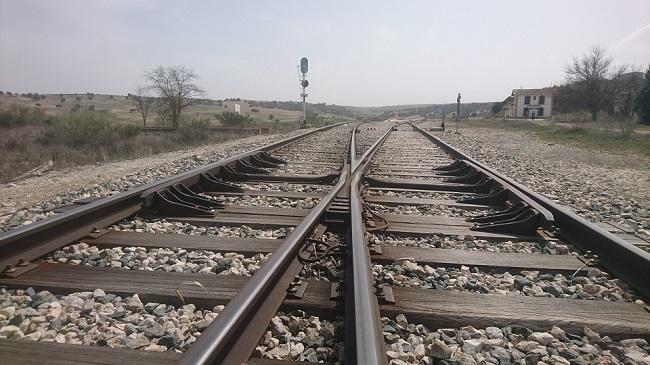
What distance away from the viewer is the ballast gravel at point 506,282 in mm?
2666

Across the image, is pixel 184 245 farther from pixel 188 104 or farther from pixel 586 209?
pixel 188 104

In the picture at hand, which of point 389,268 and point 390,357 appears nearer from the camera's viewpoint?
point 390,357

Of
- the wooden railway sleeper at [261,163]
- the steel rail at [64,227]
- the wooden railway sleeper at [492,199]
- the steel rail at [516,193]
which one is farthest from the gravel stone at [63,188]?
the steel rail at [516,193]

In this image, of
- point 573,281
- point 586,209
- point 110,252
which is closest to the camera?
point 573,281

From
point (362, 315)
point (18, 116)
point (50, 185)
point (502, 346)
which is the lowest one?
point (50, 185)

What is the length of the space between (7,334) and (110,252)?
3.53 ft

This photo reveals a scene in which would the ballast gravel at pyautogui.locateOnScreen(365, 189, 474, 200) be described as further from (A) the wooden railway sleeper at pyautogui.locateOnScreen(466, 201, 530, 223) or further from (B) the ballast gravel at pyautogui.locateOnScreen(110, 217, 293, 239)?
(B) the ballast gravel at pyautogui.locateOnScreen(110, 217, 293, 239)

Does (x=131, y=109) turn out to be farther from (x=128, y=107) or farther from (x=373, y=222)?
(x=373, y=222)

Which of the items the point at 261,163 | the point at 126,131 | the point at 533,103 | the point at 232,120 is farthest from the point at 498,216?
the point at 533,103

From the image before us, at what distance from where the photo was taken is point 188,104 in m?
41.7

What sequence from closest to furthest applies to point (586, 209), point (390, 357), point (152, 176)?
point (390, 357) → point (586, 209) → point (152, 176)

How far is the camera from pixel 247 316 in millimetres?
2047

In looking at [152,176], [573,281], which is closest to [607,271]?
[573,281]

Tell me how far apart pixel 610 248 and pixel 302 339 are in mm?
2457
